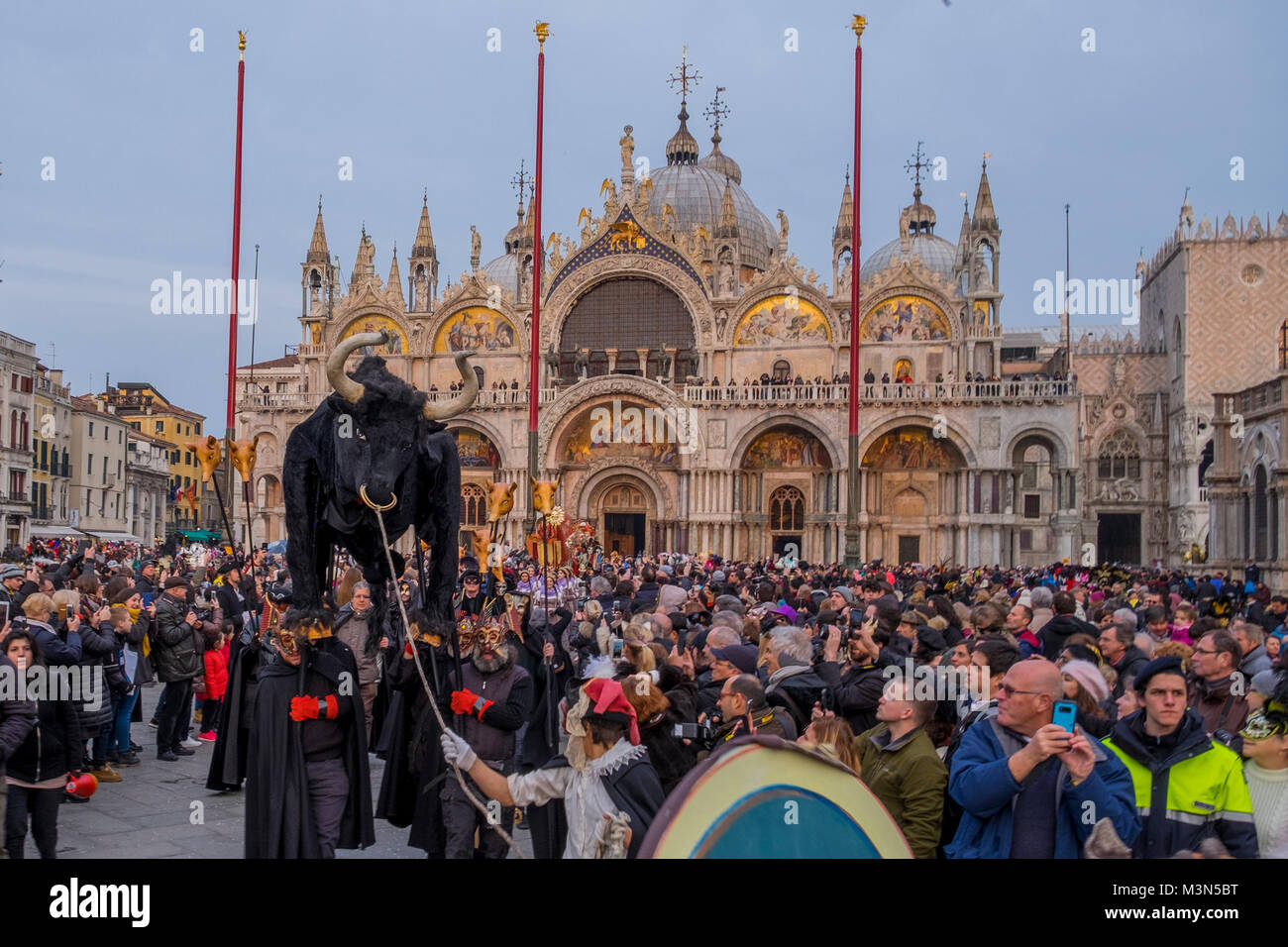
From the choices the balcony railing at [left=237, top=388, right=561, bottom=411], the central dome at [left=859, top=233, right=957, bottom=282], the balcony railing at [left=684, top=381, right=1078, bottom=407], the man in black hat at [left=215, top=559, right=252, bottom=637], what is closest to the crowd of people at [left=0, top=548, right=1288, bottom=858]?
the man in black hat at [left=215, top=559, right=252, bottom=637]

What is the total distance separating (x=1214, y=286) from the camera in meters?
47.0

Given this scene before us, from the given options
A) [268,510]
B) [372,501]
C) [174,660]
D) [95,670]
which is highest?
[268,510]

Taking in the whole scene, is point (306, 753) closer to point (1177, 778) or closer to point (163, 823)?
point (163, 823)

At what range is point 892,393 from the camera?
37156mm

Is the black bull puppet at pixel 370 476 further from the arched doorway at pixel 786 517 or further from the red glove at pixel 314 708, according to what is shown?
the arched doorway at pixel 786 517

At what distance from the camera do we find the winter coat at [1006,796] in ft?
12.1

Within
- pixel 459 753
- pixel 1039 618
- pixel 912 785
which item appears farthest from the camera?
pixel 1039 618

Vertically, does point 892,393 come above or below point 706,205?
below

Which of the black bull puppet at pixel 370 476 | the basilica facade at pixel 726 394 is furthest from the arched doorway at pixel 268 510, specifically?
the black bull puppet at pixel 370 476

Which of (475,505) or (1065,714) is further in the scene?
(475,505)

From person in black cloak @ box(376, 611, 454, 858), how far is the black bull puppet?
168 mm

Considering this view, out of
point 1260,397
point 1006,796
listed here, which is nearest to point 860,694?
point 1006,796

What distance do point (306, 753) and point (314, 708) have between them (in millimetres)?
280
